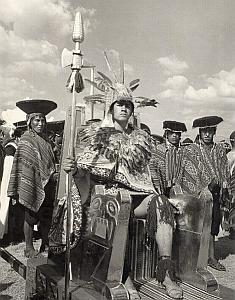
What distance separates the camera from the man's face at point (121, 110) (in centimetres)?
289

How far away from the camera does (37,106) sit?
3.60 meters

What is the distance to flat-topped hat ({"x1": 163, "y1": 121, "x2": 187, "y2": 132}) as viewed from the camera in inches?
138

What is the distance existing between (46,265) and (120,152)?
104cm

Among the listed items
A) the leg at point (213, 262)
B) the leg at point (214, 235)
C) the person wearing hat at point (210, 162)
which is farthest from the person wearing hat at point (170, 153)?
the leg at point (213, 262)

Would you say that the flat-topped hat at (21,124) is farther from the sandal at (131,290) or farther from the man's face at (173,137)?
the sandal at (131,290)

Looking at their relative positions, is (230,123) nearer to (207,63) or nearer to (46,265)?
(207,63)

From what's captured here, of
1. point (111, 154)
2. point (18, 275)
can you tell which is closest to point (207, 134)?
point (111, 154)

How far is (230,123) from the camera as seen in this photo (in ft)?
9.39

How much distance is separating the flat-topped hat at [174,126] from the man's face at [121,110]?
24.9 inches

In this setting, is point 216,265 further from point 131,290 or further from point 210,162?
point 131,290

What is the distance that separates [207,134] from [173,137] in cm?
33

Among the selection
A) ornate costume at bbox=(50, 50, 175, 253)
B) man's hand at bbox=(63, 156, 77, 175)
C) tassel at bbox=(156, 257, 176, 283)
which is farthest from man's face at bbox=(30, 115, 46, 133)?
tassel at bbox=(156, 257, 176, 283)

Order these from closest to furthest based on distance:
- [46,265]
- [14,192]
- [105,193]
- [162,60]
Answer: [105,193] < [162,60] < [46,265] < [14,192]

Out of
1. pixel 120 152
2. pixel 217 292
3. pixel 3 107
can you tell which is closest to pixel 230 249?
pixel 217 292
